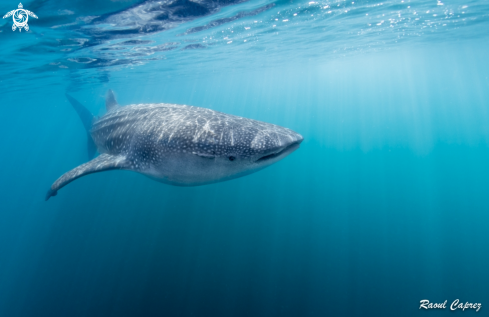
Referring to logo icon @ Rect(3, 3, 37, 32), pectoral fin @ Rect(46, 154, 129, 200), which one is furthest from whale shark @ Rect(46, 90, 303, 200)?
logo icon @ Rect(3, 3, 37, 32)

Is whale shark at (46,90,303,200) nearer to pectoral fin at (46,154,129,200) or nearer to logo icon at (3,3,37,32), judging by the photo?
pectoral fin at (46,154,129,200)

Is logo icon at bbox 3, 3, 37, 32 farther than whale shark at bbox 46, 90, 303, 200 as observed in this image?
Yes

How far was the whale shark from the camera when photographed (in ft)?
11.9

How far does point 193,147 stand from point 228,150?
0.64 metres

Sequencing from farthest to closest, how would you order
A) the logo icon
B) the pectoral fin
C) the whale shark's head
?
the logo icon < the pectoral fin < the whale shark's head

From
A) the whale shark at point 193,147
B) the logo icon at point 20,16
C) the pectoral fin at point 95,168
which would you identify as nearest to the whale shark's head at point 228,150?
the whale shark at point 193,147

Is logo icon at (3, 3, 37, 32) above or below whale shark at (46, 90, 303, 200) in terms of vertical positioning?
above

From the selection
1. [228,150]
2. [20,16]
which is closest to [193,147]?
[228,150]

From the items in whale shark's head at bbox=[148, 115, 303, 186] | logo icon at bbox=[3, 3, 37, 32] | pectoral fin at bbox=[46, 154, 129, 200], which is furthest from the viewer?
logo icon at bbox=[3, 3, 37, 32]

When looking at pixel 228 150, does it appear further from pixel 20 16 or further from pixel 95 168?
pixel 20 16

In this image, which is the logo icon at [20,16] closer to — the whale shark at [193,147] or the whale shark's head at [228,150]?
the whale shark at [193,147]

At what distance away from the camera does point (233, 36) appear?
1501cm

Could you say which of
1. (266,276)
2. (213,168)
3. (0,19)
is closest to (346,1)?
(213,168)

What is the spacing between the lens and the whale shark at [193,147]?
3.63 m
